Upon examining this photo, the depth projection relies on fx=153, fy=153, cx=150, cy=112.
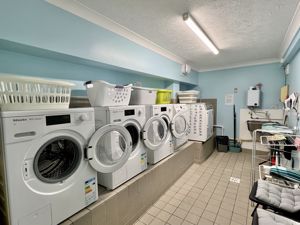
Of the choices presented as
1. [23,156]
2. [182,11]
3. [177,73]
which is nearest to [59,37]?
[23,156]

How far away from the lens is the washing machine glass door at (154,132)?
2.15 metres

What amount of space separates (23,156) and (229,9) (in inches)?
101

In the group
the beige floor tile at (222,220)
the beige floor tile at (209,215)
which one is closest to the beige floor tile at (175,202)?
the beige floor tile at (209,215)

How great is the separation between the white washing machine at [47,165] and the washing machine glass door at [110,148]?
12 millimetres

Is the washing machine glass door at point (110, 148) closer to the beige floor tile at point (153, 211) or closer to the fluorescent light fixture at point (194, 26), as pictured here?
the beige floor tile at point (153, 211)

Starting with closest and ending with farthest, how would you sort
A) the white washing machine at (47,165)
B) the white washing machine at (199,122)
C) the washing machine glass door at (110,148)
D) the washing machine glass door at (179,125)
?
the white washing machine at (47,165)
the washing machine glass door at (110,148)
the washing machine glass door at (179,125)
the white washing machine at (199,122)

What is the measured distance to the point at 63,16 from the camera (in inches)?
66.5

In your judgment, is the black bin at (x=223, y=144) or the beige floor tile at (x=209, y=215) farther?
the black bin at (x=223, y=144)

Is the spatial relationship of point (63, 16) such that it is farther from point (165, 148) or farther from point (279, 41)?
point (279, 41)

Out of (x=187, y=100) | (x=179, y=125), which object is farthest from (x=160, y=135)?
(x=187, y=100)

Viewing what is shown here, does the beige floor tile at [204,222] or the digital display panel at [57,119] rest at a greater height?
the digital display panel at [57,119]

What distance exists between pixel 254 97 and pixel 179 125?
2699 millimetres

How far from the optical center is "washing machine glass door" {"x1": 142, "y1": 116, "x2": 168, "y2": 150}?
215 cm

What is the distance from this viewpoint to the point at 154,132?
2.42 metres
